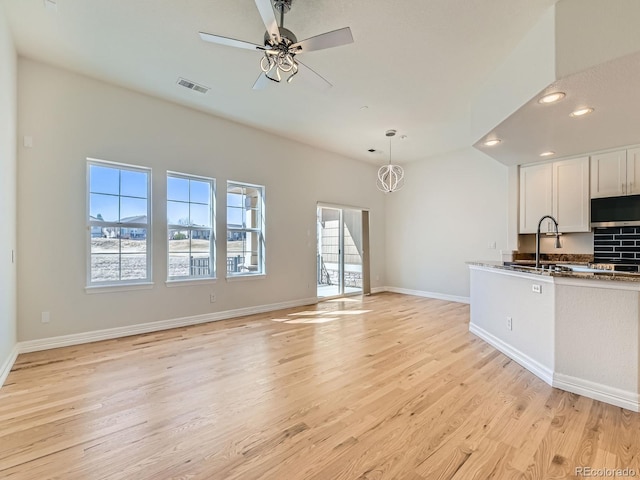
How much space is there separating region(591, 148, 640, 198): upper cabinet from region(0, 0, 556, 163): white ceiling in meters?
1.94

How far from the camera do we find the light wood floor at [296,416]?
1.71 metres

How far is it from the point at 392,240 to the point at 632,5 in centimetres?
598

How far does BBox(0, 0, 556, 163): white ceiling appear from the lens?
2.64 m

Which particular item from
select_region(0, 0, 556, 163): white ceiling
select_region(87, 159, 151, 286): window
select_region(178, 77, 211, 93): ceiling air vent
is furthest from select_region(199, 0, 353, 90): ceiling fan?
select_region(87, 159, 151, 286): window

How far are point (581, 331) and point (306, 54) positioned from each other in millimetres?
3647

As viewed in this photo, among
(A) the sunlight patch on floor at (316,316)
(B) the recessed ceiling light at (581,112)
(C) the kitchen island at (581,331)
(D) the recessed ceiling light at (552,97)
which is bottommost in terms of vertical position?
(A) the sunlight patch on floor at (316,316)

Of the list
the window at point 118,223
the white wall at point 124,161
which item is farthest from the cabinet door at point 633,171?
the window at point 118,223

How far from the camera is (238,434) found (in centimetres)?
199

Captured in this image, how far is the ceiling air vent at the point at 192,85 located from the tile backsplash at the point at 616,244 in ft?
19.6

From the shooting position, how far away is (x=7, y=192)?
2980 mm

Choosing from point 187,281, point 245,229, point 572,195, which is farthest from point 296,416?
point 572,195

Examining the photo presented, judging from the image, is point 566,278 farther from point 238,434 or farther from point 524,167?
point 524,167

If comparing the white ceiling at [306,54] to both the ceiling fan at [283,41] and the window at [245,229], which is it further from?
the window at [245,229]

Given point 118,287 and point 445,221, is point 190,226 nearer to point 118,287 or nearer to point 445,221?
point 118,287
